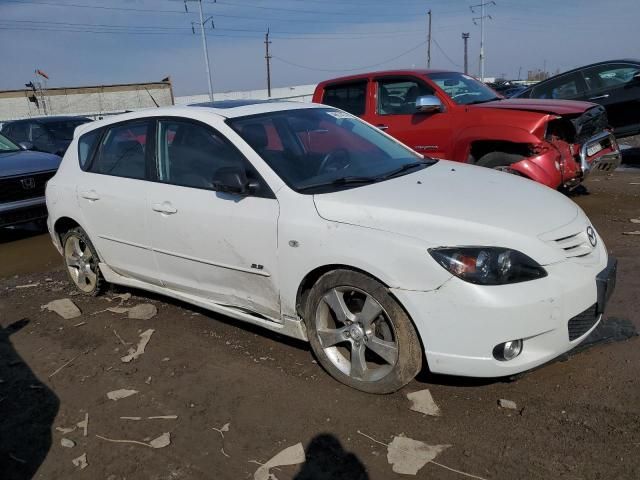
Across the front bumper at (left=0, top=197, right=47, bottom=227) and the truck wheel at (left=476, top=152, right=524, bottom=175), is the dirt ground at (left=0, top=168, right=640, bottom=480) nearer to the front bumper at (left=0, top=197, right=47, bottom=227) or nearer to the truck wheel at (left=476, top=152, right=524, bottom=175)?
the truck wheel at (left=476, top=152, right=524, bottom=175)

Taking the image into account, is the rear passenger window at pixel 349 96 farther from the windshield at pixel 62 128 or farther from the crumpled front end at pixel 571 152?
the windshield at pixel 62 128

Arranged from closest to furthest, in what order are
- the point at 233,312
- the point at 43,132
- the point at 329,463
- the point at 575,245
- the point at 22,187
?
the point at 329,463 → the point at 575,245 → the point at 233,312 → the point at 22,187 → the point at 43,132

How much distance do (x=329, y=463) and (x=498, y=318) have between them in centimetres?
109

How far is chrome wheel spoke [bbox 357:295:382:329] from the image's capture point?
3.02 meters

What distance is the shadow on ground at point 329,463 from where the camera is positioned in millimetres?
2594

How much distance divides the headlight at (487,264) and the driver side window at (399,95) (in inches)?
186

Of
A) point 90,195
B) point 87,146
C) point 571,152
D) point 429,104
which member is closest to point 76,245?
point 90,195

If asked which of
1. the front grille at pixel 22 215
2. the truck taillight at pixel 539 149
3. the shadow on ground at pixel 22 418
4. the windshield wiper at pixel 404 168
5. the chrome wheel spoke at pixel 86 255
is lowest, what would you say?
the shadow on ground at pixel 22 418

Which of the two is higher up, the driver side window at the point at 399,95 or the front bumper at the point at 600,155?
the driver side window at the point at 399,95

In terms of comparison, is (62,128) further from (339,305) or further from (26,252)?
(339,305)

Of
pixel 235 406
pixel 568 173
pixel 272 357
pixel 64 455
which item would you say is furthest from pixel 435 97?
pixel 64 455

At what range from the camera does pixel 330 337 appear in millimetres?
3314

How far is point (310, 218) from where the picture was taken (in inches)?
125

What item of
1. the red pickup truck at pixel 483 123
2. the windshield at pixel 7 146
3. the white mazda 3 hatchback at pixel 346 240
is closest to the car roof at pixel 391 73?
the red pickup truck at pixel 483 123
